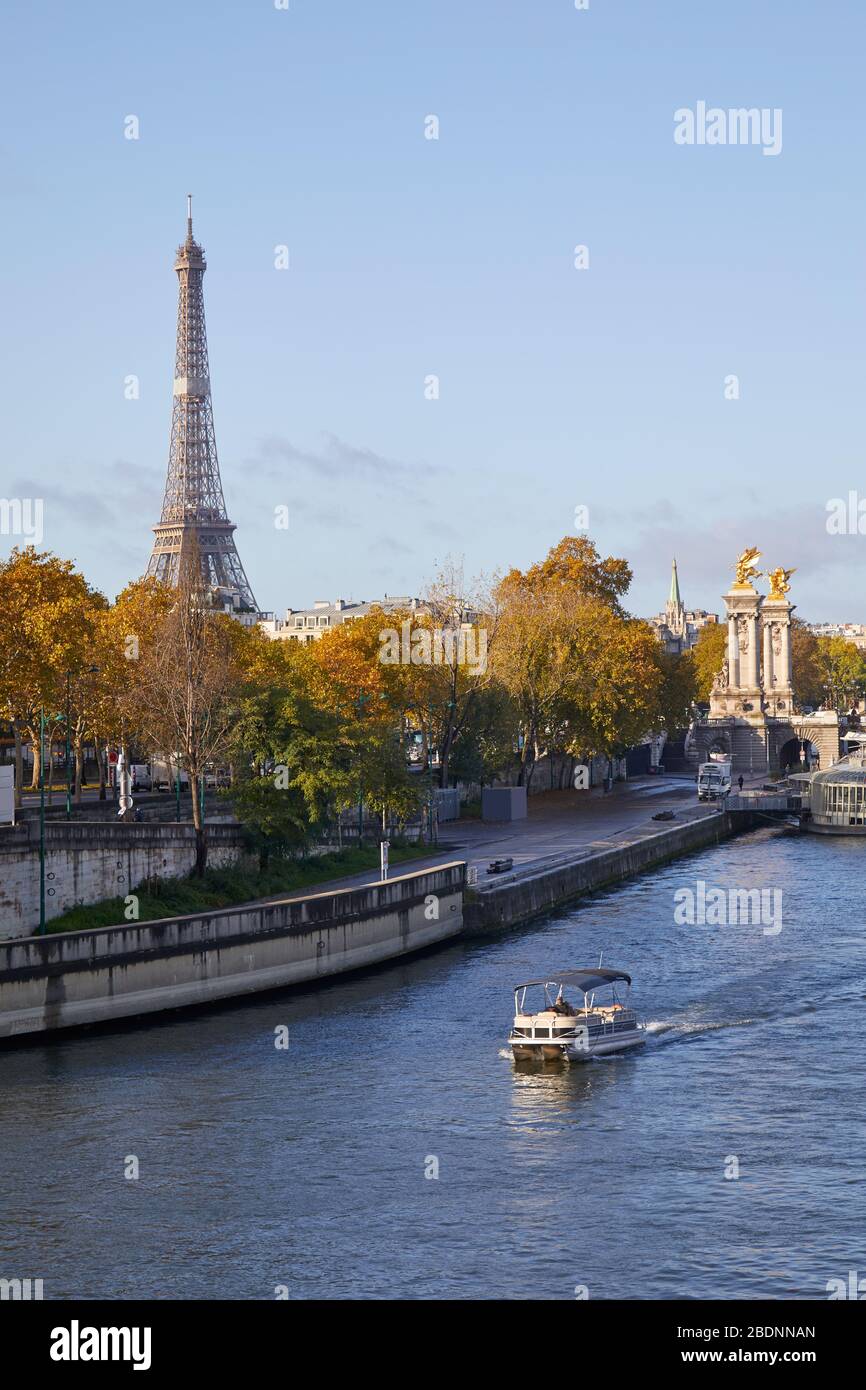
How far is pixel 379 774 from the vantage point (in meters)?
81.8

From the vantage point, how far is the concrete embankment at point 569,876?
249 feet

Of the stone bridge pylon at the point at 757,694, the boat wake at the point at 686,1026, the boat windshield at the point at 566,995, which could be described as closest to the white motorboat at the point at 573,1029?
the boat windshield at the point at 566,995

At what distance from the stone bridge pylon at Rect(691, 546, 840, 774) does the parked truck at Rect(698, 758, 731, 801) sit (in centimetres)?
2729

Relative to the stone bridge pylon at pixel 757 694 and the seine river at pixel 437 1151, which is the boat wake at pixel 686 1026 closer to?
the seine river at pixel 437 1151

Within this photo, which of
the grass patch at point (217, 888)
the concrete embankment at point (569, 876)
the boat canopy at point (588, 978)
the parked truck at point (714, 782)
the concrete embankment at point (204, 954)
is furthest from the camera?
the parked truck at point (714, 782)

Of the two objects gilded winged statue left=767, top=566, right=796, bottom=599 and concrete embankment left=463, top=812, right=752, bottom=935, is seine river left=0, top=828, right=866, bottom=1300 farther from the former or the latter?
gilded winged statue left=767, top=566, right=796, bottom=599

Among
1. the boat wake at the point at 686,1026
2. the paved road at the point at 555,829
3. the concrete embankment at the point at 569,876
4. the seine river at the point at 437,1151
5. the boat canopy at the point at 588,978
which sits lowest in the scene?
the seine river at the point at 437,1151

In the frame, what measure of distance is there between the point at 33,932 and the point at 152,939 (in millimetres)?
5785

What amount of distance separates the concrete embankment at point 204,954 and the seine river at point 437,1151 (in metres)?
1.25

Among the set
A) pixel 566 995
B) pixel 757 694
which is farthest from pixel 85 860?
pixel 757 694

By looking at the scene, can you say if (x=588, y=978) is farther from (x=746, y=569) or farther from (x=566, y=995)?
(x=746, y=569)
